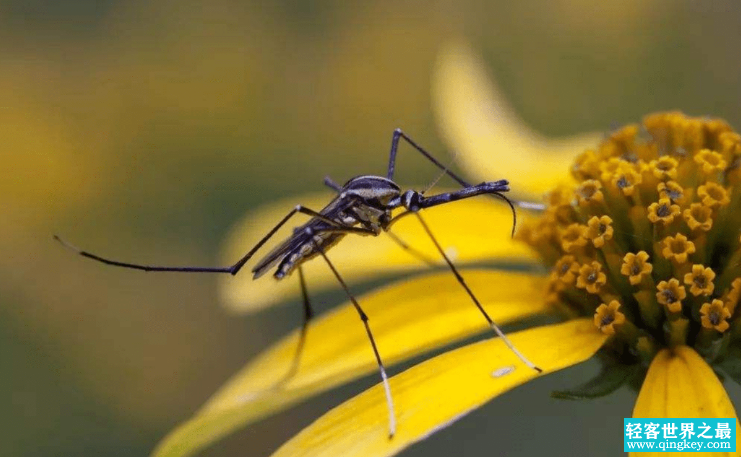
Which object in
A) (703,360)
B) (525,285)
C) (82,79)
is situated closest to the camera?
(703,360)

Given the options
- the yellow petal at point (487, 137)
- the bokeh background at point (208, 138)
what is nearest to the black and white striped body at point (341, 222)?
the yellow petal at point (487, 137)

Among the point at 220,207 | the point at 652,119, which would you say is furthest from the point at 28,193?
the point at 652,119

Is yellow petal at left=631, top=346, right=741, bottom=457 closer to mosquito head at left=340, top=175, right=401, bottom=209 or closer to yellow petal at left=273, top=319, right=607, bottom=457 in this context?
yellow petal at left=273, top=319, right=607, bottom=457

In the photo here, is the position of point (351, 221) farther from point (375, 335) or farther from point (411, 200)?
point (375, 335)

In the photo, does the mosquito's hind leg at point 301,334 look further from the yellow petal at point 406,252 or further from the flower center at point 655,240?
the flower center at point 655,240

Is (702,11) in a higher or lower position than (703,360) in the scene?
higher

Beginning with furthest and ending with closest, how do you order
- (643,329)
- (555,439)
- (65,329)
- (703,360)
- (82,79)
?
1. (82,79)
2. (65,329)
3. (555,439)
4. (643,329)
5. (703,360)

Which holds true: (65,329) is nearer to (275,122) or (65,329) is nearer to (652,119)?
(275,122)
